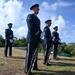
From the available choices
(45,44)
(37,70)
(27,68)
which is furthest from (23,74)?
(45,44)

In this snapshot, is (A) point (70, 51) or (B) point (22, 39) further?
(B) point (22, 39)

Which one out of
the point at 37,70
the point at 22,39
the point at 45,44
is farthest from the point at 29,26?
the point at 22,39

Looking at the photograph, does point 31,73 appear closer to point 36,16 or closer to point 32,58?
point 32,58

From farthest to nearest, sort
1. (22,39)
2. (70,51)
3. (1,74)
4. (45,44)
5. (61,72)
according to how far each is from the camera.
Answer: (22,39) → (70,51) → (45,44) → (61,72) → (1,74)

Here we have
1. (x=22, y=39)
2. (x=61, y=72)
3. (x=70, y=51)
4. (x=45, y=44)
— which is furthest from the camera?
(x=22, y=39)

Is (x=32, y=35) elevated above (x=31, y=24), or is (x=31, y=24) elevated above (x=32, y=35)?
(x=31, y=24)

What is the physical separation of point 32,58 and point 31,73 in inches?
Result: 20.1

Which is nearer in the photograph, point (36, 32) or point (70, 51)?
point (36, 32)

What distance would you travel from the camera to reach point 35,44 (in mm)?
9922

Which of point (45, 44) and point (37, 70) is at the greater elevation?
point (45, 44)

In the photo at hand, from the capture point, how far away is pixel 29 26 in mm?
9773

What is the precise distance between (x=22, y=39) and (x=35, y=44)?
50984 mm

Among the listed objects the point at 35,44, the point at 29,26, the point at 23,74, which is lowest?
the point at 23,74

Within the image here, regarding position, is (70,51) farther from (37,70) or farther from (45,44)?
(37,70)
